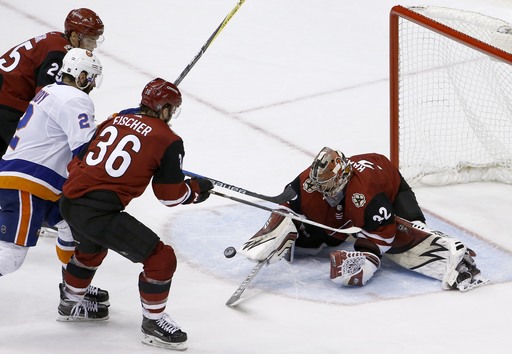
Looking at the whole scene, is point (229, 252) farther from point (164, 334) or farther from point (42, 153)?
point (42, 153)

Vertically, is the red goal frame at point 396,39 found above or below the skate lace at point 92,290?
above

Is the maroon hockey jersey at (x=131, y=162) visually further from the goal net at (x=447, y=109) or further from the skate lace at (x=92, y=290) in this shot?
the goal net at (x=447, y=109)

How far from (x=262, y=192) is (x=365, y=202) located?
1091 millimetres

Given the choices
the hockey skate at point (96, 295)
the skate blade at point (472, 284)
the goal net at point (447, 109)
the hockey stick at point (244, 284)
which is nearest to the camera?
the hockey skate at point (96, 295)

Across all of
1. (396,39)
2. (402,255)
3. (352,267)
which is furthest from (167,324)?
(396,39)

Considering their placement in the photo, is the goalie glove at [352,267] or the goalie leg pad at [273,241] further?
the goalie leg pad at [273,241]

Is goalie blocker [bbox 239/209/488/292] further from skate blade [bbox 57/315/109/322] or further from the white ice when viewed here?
Result: skate blade [bbox 57/315/109/322]

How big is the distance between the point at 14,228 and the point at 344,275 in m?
1.29

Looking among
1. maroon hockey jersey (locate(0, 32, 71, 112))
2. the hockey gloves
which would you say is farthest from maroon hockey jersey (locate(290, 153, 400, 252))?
maroon hockey jersey (locate(0, 32, 71, 112))

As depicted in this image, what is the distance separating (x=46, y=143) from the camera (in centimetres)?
402

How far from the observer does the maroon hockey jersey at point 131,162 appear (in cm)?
377

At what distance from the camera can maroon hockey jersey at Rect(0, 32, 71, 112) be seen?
4562 mm

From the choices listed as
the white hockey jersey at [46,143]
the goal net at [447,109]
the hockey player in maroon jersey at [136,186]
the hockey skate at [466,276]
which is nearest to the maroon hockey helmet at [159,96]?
the hockey player in maroon jersey at [136,186]

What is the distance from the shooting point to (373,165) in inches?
180
